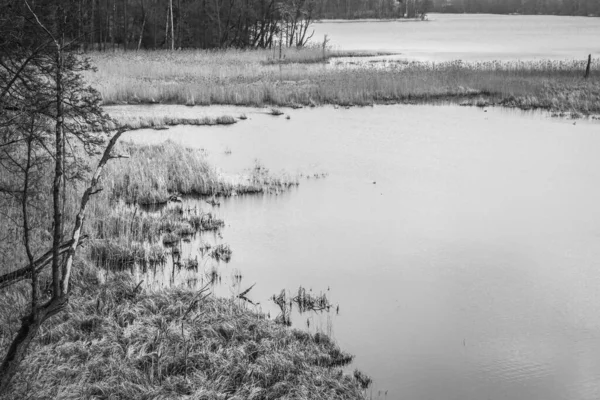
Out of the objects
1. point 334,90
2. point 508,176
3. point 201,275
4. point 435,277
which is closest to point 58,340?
point 201,275

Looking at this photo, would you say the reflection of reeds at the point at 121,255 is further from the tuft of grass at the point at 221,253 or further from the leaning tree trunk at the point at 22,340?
the leaning tree trunk at the point at 22,340

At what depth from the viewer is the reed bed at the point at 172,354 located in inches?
247

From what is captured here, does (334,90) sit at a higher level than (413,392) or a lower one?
higher

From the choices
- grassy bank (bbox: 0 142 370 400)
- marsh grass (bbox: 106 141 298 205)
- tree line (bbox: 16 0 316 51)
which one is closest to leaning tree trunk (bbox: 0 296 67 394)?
grassy bank (bbox: 0 142 370 400)

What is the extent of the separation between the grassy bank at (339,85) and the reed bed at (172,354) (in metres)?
20.5

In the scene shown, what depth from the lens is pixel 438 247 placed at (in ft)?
39.1

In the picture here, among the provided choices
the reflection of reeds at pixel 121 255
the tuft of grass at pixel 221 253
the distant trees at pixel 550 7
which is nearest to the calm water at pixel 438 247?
the tuft of grass at pixel 221 253

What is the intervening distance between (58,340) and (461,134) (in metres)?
17.9

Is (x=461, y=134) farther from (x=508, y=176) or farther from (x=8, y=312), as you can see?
(x=8, y=312)

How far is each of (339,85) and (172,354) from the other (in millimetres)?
25233

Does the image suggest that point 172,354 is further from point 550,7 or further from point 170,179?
point 550,7

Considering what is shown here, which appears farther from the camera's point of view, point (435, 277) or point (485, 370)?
point (435, 277)

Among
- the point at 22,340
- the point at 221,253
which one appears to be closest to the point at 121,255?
the point at 221,253

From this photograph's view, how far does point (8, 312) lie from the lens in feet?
24.7
